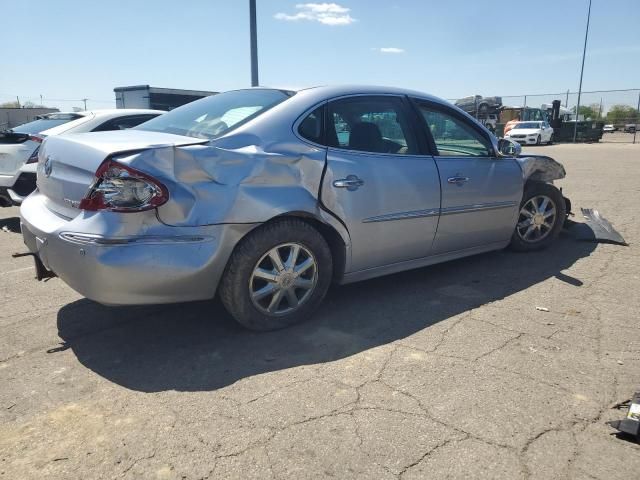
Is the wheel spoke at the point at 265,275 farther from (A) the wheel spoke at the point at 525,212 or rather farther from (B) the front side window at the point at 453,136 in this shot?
(A) the wheel spoke at the point at 525,212

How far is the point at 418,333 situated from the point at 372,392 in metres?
0.86

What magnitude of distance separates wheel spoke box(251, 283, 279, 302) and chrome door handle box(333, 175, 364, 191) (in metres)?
0.79

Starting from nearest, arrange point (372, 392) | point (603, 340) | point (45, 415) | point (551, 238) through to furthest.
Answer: point (45, 415), point (372, 392), point (603, 340), point (551, 238)

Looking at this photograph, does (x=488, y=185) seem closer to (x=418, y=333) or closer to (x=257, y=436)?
(x=418, y=333)

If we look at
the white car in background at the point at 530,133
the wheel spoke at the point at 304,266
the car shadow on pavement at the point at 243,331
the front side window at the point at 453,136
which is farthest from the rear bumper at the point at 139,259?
the white car in background at the point at 530,133

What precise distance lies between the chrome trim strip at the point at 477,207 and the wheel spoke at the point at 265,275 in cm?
157

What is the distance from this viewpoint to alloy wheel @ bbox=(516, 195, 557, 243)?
5.34m

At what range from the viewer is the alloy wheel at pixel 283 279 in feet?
11.0

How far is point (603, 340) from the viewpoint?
338 cm

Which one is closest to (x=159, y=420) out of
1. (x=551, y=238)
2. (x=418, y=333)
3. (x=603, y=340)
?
(x=418, y=333)

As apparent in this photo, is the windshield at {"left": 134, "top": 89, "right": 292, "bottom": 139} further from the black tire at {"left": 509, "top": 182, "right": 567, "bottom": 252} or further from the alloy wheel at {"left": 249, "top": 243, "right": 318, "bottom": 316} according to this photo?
the black tire at {"left": 509, "top": 182, "right": 567, "bottom": 252}

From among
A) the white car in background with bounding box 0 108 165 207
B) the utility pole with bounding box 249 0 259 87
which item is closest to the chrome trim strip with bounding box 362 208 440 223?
the white car in background with bounding box 0 108 165 207

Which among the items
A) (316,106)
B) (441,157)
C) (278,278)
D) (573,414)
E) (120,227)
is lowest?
(573,414)

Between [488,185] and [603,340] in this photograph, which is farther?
[488,185]
